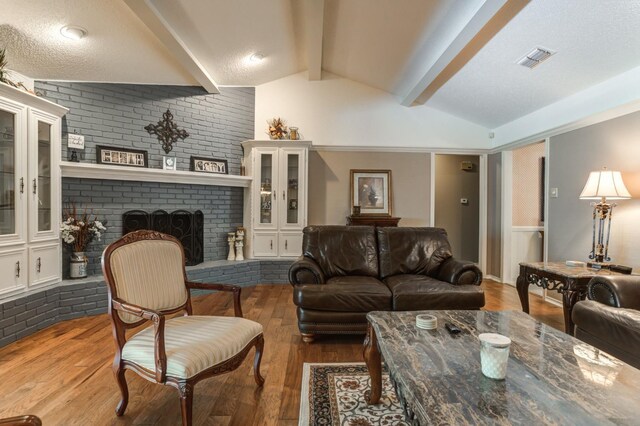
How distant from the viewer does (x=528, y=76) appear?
3.45 m

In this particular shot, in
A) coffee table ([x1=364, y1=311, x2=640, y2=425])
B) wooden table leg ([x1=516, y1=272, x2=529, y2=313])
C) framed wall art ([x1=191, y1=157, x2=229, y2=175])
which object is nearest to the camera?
coffee table ([x1=364, y1=311, x2=640, y2=425])

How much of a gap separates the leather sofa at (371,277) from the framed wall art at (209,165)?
77.0 inches

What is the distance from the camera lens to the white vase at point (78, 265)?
11.2 ft

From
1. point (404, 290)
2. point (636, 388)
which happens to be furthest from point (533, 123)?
point (636, 388)

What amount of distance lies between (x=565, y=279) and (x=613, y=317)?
658mm

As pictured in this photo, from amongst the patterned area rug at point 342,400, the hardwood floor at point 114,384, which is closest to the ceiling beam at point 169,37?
the hardwood floor at point 114,384

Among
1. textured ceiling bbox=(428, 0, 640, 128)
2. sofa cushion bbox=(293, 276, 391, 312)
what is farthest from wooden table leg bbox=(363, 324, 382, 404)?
textured ceiling bbox=(428, 0, 640, 128)

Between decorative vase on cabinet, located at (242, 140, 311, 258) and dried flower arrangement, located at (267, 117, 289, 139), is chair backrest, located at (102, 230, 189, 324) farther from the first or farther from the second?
dried flower arrangement, located at (267, 117, 289, 139)

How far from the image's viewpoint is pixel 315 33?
11.6ft

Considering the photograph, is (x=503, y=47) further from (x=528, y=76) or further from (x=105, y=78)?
(x=105, y=78)

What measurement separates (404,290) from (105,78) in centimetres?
401

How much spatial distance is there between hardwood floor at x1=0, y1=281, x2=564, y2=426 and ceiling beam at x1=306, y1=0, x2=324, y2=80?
2.99 meters

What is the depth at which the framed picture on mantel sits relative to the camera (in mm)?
5109

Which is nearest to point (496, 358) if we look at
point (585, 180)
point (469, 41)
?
point (469, 41)
